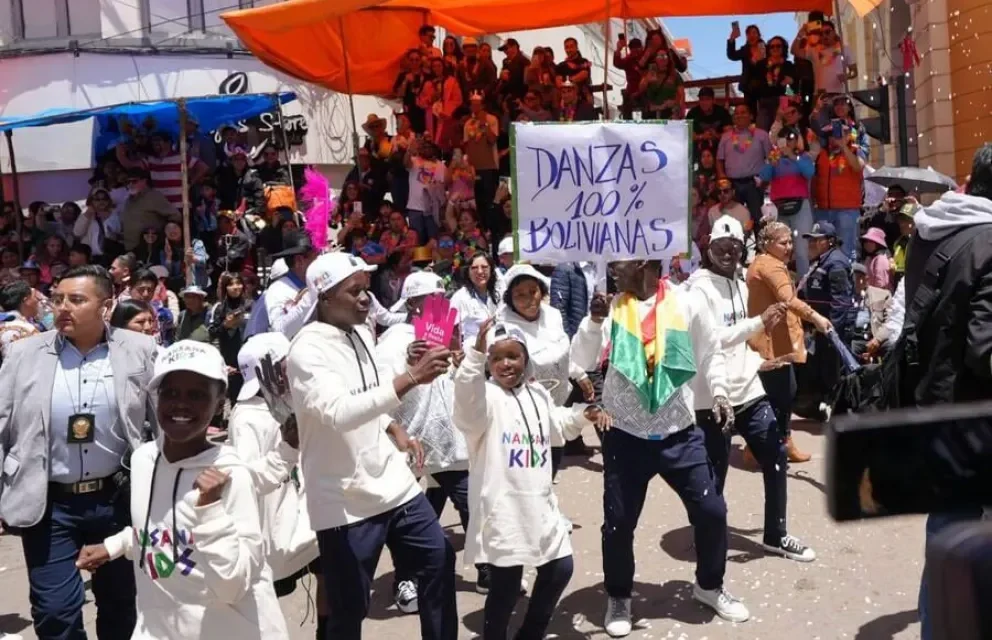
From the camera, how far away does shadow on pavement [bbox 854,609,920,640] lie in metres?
5.04

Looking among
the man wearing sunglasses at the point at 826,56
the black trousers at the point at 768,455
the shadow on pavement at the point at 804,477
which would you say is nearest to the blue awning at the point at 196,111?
the man wearing sunglasses at the point at 826,56

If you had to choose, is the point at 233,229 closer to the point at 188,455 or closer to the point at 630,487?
the point at 630,487

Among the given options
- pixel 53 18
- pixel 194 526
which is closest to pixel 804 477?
pixel 194 526

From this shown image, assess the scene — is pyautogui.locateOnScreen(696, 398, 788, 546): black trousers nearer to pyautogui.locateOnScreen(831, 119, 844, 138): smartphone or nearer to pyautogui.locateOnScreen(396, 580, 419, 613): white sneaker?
pyautogui.locateOnScreen(396, 580, 419, 613): white sneaker

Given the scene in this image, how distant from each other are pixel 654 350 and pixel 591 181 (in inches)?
39.5

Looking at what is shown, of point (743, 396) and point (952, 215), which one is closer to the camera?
point (952, 215)

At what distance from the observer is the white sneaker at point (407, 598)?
→ 559cm

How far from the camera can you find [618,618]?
5.20m

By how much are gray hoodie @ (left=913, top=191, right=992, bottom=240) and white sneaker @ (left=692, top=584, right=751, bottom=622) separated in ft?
7.91

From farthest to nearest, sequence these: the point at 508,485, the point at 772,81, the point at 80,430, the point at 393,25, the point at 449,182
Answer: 1. the point at 393,25
2. the point at 449,182
3. the point at 772,81
4. the point at 508,485
5. the point at 80,430

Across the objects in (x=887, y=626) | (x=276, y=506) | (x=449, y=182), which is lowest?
(x=887, y=626)

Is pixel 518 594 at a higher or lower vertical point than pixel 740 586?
higher

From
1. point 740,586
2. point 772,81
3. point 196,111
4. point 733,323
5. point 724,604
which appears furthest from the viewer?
point 196,111

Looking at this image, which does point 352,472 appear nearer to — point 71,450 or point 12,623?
point 71,450
